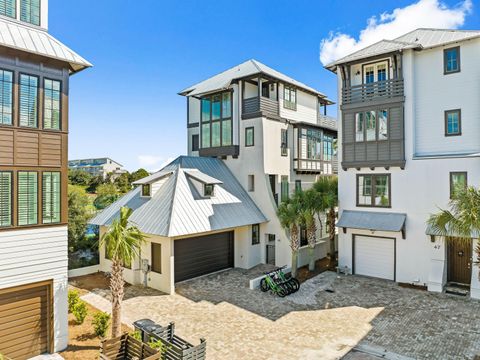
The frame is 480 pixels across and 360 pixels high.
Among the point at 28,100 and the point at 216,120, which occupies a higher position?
the point at 216,120

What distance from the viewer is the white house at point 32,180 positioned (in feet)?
29.7

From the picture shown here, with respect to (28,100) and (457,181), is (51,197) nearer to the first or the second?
(28,100)

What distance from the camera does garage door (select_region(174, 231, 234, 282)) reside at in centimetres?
1694

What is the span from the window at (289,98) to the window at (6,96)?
57.4 ft

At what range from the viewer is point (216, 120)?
22.9 metres

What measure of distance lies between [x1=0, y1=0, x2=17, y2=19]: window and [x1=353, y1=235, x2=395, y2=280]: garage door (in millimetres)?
18447

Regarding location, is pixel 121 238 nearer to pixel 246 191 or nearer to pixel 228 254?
pixel 228 254

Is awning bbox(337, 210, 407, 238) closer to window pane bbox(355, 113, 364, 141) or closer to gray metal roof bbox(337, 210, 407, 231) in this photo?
gray metal roof bbox(337, 210, 407, 231)

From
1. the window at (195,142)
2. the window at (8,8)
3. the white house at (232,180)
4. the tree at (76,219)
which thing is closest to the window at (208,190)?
the white house at (232,180)

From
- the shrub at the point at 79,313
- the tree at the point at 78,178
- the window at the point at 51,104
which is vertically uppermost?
the window at the point at 51,104

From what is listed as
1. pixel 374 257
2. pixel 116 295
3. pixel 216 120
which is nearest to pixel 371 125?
pixel 374 257

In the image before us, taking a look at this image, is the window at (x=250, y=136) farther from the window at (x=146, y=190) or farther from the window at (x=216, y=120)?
the window at (x=146, y=190)

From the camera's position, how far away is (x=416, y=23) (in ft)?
62.3

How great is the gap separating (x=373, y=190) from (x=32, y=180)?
1630 centimetres
